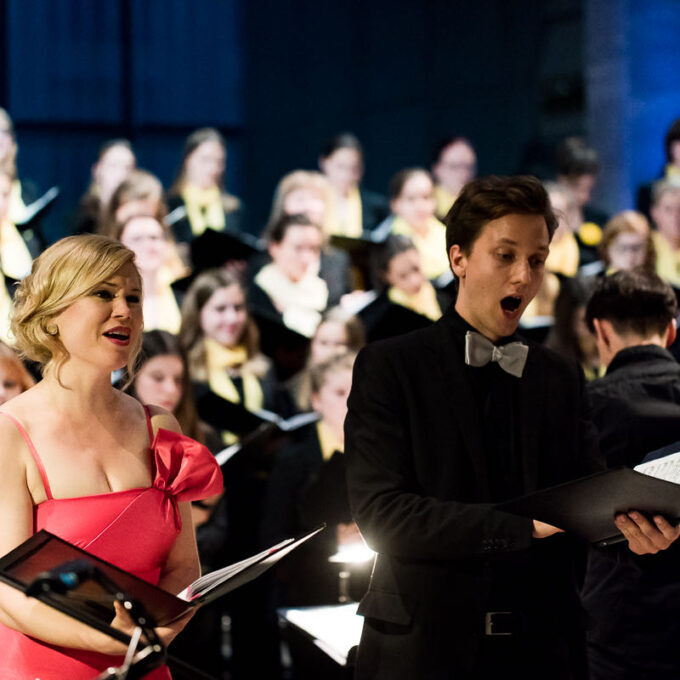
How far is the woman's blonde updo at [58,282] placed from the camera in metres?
1.90

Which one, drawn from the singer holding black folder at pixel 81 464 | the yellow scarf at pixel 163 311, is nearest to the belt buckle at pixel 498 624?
the singer holding black folder at pixel 81 464

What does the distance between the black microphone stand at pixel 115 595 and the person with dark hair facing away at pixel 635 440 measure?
4.23ft

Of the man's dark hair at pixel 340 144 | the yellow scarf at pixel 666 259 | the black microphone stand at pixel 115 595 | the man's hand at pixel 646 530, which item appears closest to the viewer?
the black microphone stand at pixel 115 595

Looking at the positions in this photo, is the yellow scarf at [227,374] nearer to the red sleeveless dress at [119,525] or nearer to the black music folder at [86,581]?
the red sleeveless dress at [119,525]

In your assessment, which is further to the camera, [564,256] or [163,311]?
[564,256]

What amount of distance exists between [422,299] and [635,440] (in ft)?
10.5

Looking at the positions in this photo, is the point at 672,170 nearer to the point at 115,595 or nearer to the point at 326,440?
the point at 326,440

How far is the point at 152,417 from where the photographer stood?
2107mm

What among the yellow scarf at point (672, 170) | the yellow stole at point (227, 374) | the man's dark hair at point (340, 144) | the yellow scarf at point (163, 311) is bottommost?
the yellow stole at point (227, 374)

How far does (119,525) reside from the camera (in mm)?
1937

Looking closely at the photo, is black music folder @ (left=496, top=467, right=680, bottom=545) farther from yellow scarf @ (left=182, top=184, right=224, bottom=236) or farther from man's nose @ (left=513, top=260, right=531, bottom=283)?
yellow scarf @ (left=182, top=184, right=224, bottom=236)

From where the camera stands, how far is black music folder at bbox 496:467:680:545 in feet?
5.68

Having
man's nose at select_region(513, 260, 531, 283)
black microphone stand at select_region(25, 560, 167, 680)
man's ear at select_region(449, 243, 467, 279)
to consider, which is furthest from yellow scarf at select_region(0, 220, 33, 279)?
black microphone stand at select_region(25, 560, 167, 680)

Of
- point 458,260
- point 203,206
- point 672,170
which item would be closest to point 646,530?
point 458,260
